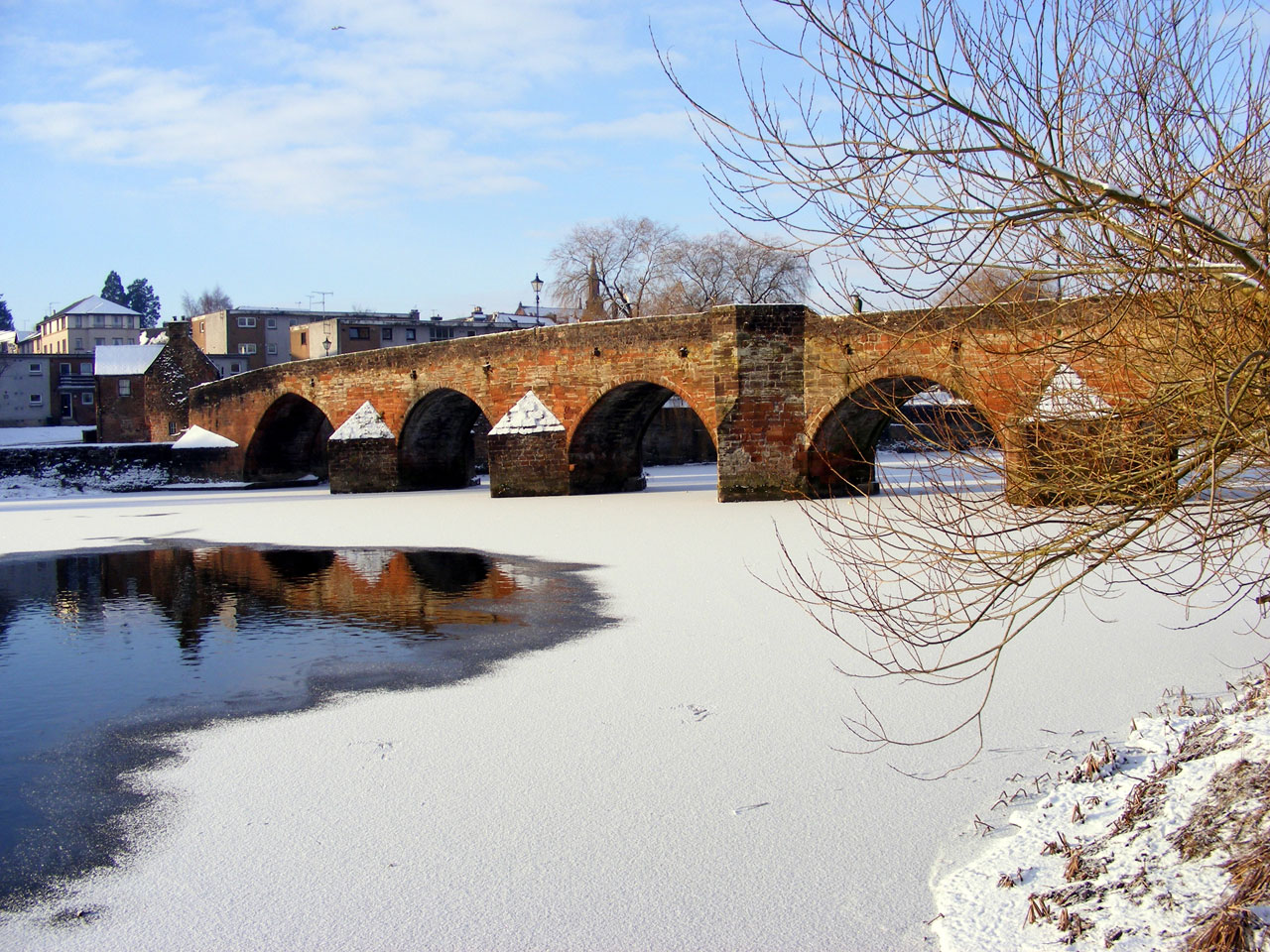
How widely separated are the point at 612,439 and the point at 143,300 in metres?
90.2

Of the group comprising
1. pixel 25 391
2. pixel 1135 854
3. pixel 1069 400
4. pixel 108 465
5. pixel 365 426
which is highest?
pixel 25 391

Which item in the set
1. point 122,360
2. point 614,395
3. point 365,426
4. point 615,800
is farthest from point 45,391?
point 615,800

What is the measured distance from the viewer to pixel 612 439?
2005 cm

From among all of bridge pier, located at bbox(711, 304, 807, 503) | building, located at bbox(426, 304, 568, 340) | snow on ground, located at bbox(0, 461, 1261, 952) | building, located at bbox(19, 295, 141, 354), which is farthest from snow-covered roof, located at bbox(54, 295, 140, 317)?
snow on ground, located at bbox(0, 461, 1261, 952)

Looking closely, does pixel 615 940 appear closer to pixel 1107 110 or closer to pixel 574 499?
pixel 1107 110

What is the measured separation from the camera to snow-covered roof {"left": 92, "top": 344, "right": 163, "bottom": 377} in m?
43.1

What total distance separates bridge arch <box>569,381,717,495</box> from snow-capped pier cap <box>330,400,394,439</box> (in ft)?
17.0

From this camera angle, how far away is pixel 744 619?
7574 mm

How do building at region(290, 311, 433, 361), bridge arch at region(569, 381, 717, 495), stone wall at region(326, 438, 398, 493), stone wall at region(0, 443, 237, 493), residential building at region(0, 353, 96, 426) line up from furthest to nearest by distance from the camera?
1. residential building at region(0, 353, 96, 426)
2. building at region(290, 311, 433, 361)
3. stone wall at region(0, 443, 237, 493)
4. stone wall at region(326, 438, 398, 493)
5. bridge arch at region(569, 381, 717, 495)

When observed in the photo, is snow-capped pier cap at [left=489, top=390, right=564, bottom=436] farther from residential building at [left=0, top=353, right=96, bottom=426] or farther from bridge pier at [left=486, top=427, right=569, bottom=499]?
residential building at [left=0, top=353, right=96, bottom=426]

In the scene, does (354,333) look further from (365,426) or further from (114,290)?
(114,290)

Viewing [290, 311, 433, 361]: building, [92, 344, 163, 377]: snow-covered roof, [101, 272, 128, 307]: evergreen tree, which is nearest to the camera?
[92, 344, 163, 377]: snow-covered roof

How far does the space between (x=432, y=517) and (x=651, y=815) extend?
12.5 metres

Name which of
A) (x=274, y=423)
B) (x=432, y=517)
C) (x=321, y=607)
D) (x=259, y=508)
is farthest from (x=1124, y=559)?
(x=274, y=423)
